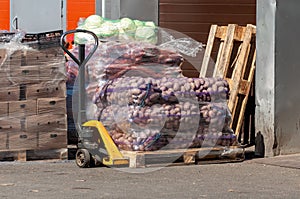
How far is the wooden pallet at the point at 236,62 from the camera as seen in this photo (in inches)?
500

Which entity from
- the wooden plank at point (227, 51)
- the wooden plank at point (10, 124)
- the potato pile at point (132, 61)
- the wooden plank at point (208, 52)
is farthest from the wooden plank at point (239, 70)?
the wooden plank at point (10, 124)

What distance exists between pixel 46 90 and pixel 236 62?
3027mm

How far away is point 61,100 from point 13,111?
25.9 inches

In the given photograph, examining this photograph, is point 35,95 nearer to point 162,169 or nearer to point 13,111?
point 13,111

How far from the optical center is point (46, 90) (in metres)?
11.5

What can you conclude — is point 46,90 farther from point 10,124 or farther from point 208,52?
point 208,52

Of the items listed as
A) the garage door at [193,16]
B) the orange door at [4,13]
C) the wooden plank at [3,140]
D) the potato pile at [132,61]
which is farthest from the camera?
the orange door at [4,13]

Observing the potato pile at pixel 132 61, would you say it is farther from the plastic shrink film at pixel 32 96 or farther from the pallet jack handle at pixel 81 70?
the pallet jack handle at pixel 81 70

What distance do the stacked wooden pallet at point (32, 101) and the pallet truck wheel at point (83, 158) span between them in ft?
2.66

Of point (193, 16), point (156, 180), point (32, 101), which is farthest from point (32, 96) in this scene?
point (193, 16)

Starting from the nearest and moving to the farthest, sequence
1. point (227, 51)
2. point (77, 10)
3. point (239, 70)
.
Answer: point (239, 70), point (227, 51), point (77, 10)

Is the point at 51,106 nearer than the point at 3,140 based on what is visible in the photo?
No

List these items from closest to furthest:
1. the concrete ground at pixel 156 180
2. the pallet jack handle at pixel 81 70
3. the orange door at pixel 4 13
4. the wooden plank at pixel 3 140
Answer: the concrete ground at pixel 156 180 < the pallet jack handle at pixel 81 70 < the wooden plank at pixel 3 140 < the orange door at pixel 4 13

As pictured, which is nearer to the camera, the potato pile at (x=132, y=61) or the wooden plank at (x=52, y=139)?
the wooden plank at (x=52, y=139)
